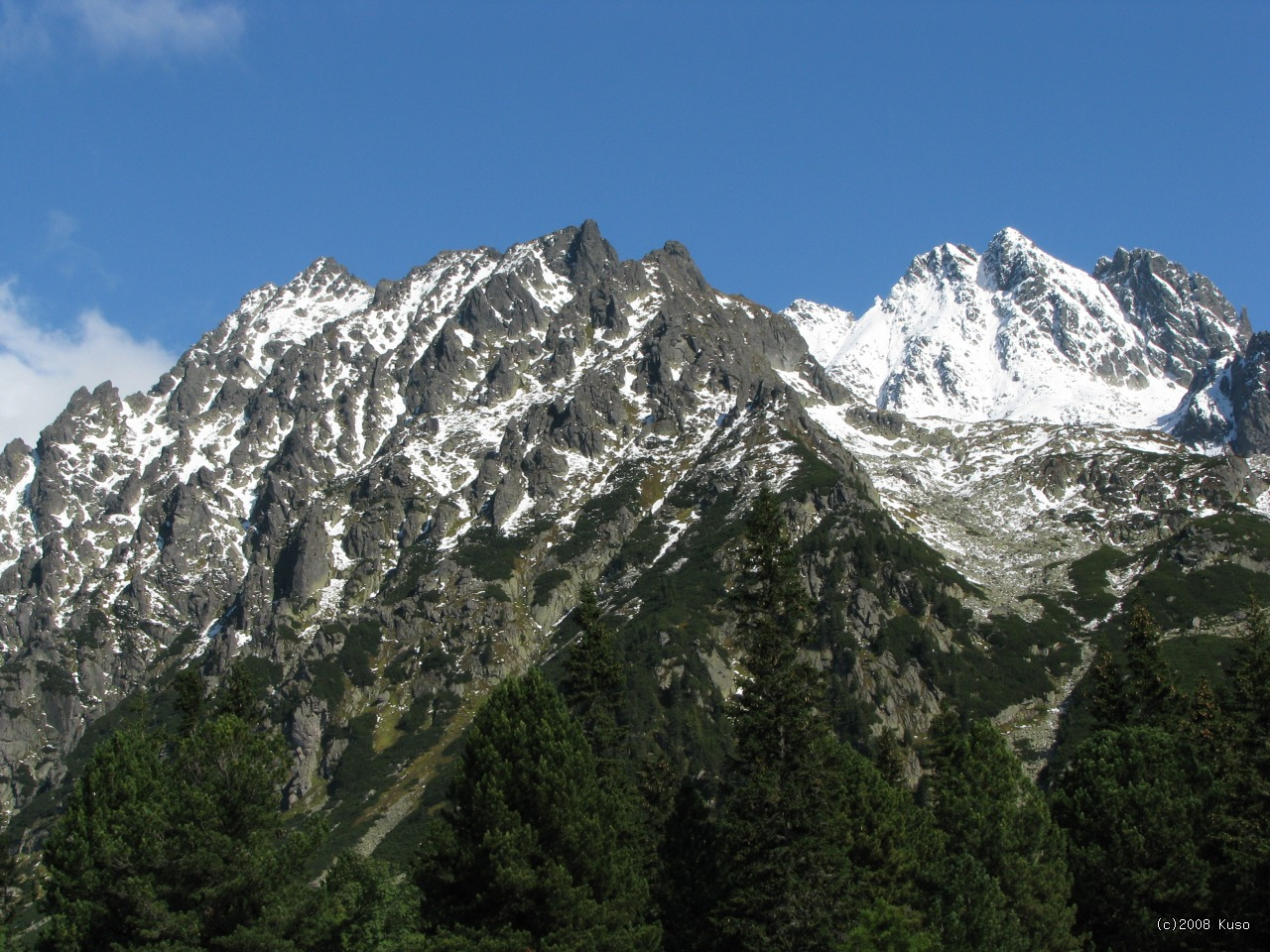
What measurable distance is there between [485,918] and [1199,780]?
4375cm

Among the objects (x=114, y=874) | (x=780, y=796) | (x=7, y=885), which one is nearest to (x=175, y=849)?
(x=114, y=874)

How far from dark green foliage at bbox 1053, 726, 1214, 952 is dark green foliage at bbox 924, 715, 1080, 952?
2208 mm

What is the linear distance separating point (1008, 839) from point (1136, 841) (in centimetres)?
740

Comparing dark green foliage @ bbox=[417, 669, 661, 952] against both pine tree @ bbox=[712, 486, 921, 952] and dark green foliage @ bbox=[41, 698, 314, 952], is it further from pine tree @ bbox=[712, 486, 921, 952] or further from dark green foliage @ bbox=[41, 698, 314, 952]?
dark green foliage @ bbox=[41, 698, 314, 952]

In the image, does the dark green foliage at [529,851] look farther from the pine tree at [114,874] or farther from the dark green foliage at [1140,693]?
the dark green foliage at [1140,693]


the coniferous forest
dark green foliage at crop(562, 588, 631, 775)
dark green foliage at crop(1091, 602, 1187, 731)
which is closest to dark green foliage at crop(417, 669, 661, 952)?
the coniferous forest

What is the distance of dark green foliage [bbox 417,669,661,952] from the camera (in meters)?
43.6

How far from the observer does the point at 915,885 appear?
208 feet

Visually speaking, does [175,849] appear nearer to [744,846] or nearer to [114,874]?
[114,874]

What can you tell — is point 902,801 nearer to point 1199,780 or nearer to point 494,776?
point 1199,780

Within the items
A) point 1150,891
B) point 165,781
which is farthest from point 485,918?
point 1150,891

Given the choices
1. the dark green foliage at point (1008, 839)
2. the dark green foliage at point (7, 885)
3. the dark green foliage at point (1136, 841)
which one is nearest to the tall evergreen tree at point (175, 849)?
the dark green foliage at point (7, 885)

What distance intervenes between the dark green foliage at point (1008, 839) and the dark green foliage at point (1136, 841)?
2208 mm

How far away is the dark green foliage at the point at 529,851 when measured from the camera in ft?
143
